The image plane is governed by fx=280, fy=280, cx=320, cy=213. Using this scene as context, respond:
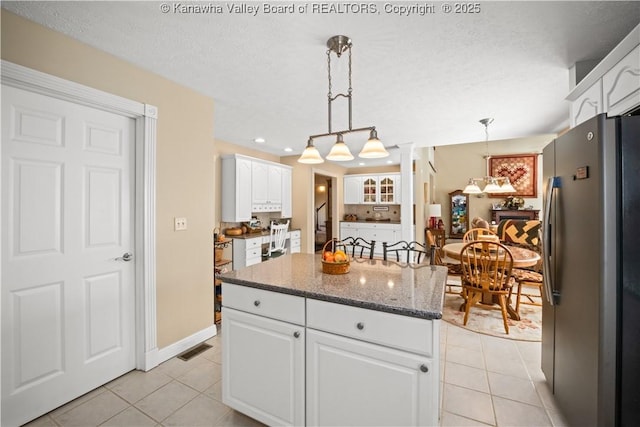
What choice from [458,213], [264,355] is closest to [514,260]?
[264,355]

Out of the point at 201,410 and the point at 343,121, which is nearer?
the point at 201,410

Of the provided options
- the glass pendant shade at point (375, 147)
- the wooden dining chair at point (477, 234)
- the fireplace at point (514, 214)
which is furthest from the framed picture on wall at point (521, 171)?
the glass pendant shade at point (375, 147)

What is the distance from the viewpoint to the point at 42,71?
65.9 inches

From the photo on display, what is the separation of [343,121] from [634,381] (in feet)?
10.2

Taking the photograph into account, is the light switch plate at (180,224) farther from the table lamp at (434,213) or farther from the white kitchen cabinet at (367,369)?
the table lamp at (434,213)

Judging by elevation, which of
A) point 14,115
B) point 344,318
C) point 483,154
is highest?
point 483,154

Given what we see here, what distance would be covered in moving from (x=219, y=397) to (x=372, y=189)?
6.21m

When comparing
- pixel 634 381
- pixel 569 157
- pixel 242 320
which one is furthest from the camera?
pixel 242 320

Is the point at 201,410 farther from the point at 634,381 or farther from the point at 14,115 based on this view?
the point at 634,381

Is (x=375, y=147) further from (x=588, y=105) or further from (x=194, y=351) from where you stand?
(x=194, y=351)

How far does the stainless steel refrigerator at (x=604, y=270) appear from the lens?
1220mm

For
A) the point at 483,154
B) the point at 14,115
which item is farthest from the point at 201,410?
the point at 483,154

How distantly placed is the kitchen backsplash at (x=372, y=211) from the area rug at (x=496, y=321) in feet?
13.1

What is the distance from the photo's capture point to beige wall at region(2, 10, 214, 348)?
1797 millimetres
